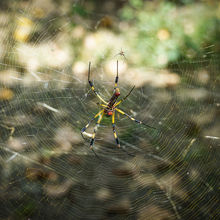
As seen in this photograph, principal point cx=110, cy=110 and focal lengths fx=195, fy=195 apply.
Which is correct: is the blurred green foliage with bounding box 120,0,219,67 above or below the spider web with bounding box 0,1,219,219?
above

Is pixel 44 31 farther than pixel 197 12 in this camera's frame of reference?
No

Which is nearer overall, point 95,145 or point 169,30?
point 95,145

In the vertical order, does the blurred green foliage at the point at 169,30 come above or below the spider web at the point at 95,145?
above

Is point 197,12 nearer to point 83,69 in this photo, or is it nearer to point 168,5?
point 168,5

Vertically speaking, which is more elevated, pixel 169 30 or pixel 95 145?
pixel 169 30

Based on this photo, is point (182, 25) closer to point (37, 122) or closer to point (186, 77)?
point (186, 77)

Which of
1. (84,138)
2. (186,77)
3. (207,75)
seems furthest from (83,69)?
(207,75)

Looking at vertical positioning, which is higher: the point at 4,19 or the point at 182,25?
the point at 182,25

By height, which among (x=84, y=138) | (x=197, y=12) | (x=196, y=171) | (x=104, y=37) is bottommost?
(x=196, y=171)
